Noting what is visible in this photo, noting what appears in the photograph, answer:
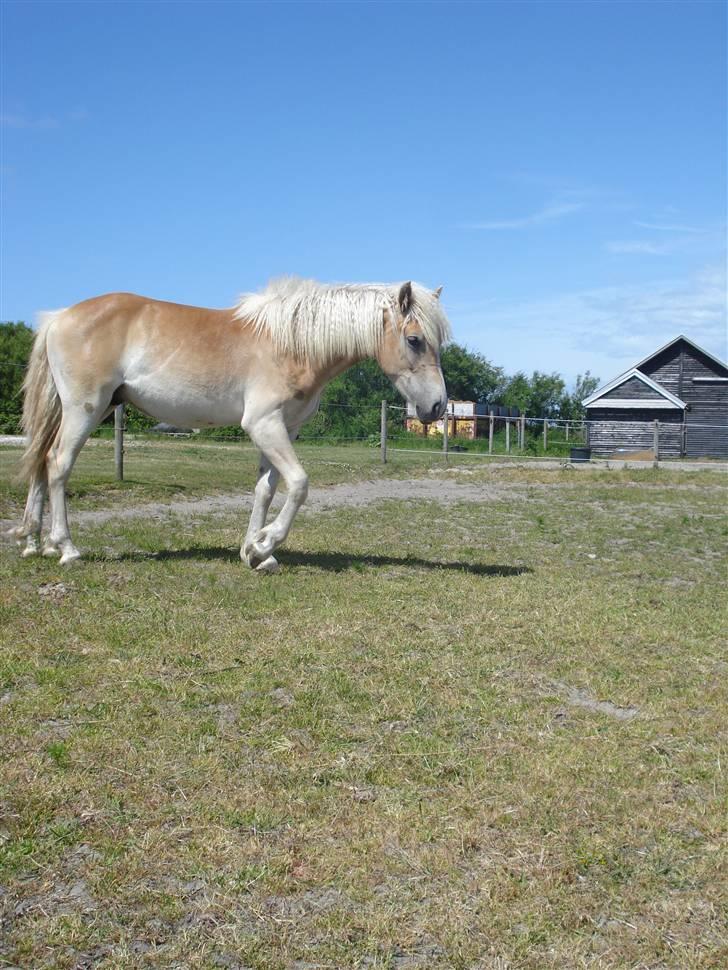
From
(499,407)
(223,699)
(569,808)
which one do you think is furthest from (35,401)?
(499,407)

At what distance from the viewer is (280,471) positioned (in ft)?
25.2

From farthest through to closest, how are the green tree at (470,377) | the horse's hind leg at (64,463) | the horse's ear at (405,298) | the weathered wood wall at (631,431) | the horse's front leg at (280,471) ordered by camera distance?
1. the green tree at (470,377)
2. the weathered wood wall at (631,431)
3. the horse's hind leg at (64,463)
4. the horse's front leg at (280,471)
5. the horse's ear at (405,298)

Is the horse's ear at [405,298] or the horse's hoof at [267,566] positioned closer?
the horse's ear at [405,298]

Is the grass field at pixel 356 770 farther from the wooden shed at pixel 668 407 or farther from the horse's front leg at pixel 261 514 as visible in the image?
the wooden shed at pixel 668 407

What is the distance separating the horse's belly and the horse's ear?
5.07 ft

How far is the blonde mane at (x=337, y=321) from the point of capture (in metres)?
7.53

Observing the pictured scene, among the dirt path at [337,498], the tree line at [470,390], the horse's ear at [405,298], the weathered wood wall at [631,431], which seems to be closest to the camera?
the horse's ear at [405,298]

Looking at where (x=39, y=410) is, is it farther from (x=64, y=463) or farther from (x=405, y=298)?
(x=405, y=298)

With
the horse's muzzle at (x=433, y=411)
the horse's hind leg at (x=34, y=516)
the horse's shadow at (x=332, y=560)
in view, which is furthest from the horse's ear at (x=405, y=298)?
the horse's hind leg at (x=34, y=516)

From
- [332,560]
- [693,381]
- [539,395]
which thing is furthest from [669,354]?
[332,560]

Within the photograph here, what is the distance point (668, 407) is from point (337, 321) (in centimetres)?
4065

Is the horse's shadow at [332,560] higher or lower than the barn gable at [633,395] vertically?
lower

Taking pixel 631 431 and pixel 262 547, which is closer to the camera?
pixel 262 547

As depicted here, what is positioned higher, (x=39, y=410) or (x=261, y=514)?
(x=39, y=410)
